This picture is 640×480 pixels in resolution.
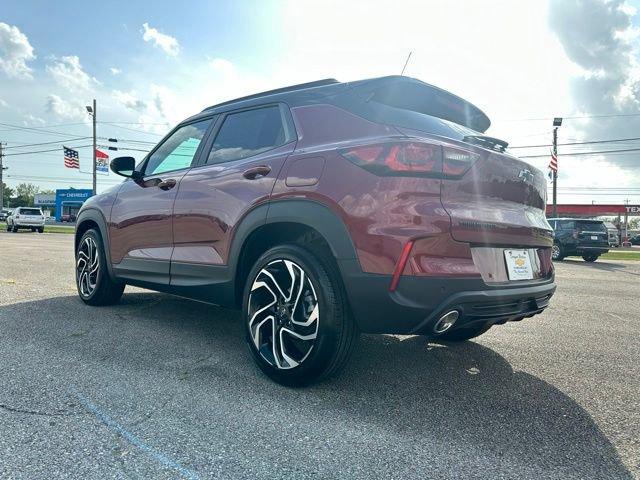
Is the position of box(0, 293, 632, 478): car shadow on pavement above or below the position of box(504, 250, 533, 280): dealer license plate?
below

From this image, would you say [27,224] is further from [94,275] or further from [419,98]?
[419,98]

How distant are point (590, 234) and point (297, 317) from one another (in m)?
15.8

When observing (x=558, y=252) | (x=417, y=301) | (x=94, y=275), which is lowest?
(x=558, y=252)

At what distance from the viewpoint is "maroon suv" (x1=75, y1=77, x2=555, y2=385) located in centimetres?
227

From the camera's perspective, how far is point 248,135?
3229 millimetres

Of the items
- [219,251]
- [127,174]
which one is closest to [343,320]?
[219,251]

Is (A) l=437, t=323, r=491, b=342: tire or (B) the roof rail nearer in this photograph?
(B) the roof rail

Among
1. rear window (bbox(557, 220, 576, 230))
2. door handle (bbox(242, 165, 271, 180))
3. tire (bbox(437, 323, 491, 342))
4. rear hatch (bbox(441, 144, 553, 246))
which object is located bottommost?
tire (bbox(437, 323, 491, 342))

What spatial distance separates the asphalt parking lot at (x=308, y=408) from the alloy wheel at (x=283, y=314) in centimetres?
21

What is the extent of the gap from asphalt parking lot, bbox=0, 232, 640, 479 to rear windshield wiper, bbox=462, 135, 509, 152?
1408 mm

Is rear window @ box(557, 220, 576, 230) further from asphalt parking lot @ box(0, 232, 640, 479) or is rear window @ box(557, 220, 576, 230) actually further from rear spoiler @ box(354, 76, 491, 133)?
rear spoiler @ box(354, 76, 491, 133)

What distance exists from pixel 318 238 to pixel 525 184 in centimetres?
131

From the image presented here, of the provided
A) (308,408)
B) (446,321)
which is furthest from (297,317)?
(446,321)

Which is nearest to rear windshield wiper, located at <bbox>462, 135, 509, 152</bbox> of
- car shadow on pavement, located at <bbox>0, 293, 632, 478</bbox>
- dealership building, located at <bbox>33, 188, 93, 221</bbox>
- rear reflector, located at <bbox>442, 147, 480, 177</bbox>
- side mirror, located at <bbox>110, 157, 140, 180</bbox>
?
rear reflector, located at <bbox>442, 147, 480, 177</bbox>
